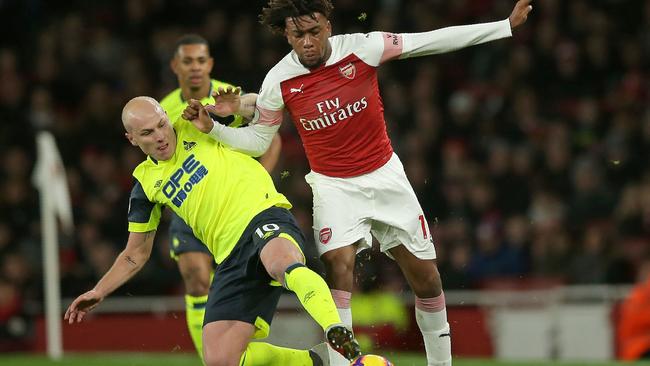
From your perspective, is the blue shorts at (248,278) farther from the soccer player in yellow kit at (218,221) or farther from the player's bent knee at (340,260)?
the player's bent knee at (340,260)

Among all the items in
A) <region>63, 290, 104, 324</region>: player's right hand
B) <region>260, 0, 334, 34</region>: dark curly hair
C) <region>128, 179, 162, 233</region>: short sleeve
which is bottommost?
<region>63, 290, 104, 324</region>: player's right hand

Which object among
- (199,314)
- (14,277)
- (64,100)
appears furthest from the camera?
(64,100)

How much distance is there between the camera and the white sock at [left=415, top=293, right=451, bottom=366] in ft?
23.0

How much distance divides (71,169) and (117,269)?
8.34 meters

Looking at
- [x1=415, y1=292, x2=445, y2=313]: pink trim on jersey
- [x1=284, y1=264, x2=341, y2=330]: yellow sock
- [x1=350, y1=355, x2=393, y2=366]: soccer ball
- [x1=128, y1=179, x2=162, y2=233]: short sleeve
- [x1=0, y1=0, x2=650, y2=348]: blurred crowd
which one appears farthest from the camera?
[x1=0, y1=0, x2=650, y2=348]: blurred crowd

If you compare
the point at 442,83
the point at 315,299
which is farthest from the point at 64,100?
the point at 315,299

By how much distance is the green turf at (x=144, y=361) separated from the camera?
9.89 meters

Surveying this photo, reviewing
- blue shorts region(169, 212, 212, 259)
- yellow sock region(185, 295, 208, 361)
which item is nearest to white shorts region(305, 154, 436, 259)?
blue shorts region(169, 212, 212, 259)

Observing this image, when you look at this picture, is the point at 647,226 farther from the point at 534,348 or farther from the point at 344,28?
the point at 344,28

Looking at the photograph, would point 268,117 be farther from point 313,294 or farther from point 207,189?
point 313,294

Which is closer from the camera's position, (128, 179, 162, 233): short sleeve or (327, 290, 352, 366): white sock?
(327, 290, 352, 366): white sock

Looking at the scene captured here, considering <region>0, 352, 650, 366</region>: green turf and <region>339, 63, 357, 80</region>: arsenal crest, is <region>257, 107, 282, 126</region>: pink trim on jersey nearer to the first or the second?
<region>339, 63, 357, 80</region>: arsenal crest

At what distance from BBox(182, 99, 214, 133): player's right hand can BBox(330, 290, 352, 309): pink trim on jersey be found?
114 cm

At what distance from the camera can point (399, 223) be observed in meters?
6.85
